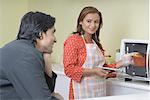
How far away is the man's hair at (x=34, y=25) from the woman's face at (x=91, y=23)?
540 mm

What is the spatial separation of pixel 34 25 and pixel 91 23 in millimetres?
604

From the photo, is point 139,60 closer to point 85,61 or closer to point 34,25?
point 85,61

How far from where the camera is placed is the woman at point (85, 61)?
5.19 feet

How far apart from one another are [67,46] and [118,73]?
41 cm

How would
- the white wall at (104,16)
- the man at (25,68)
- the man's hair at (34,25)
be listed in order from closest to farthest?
the man at (25,68), the man's hair at (34,25), the white wall at (104,16)

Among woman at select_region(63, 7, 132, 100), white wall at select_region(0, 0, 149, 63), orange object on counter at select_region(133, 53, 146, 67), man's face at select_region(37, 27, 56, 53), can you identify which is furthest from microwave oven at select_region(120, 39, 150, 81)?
man's face at select_region(37, 27, 56, 53)

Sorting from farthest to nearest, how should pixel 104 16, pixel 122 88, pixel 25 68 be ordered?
1. pixel 104 16
2. pixel 122 88
3. pixel 25 68

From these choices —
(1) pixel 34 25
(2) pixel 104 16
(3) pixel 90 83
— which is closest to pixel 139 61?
(3) pixel 90 83

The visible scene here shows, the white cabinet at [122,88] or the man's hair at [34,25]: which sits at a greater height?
the man's hair at [34,25]

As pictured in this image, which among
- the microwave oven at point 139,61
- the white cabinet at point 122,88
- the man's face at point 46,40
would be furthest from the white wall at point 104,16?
the man's face at point 46,40

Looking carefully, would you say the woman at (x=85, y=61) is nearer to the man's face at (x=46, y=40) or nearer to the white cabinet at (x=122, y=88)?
the white cabinet at (x=122, y=88)

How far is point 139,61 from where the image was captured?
65.6 inches

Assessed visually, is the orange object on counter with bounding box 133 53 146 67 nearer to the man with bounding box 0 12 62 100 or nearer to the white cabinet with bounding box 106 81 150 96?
the white cabinet with bounding box 106 81 150 96

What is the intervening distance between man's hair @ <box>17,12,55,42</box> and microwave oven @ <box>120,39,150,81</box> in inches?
28.2
